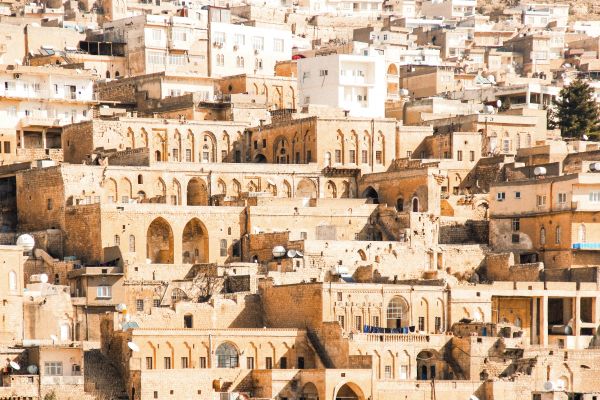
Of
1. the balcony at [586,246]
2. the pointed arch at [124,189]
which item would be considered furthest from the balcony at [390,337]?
the pointed arch at [124,189]

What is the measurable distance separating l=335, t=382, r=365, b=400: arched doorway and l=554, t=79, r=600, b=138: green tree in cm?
3665

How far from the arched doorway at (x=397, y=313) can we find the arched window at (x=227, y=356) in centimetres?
678

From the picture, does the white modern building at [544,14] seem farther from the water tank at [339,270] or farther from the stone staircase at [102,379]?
the stone staircase at [102,379]

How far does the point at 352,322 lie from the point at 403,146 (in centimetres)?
2110

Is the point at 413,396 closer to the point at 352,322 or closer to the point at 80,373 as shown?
the point at 352,322

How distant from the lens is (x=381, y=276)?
254 ft

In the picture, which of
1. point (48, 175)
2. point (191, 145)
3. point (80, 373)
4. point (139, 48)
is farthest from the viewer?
point (139, 48)

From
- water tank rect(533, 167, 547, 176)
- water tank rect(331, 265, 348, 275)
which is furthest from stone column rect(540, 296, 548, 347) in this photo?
water tank rect(533, 167, 547, 176)

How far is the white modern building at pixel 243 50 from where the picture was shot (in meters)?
103

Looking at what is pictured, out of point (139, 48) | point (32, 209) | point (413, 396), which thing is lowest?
point (413, 396)

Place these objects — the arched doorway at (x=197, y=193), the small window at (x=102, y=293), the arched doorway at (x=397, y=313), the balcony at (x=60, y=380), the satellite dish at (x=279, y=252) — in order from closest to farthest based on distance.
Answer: the balcony at (x=60, y=380), the arched doorway at (x=397, y=313), the small window at (x=102, y=293), the satellite dish at (x=279, y=252), the arched doorway at (x=197, y=193)

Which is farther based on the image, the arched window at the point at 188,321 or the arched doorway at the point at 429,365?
the arched window at the point at 188,321

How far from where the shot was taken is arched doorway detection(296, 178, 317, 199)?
88.0m

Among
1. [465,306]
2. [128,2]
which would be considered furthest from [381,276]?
[128,2]
